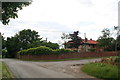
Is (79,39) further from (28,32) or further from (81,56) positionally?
(28,32)

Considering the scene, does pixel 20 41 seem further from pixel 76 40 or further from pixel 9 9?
pixel 9 9

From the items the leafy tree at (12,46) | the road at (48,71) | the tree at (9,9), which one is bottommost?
the road at (48,71)

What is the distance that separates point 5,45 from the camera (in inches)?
2527

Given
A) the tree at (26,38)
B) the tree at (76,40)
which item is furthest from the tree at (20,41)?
the tree at (76,40)

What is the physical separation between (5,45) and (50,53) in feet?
119

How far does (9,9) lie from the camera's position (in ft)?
27.9

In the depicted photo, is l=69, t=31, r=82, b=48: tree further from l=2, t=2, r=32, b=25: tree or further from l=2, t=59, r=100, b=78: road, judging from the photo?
l=2, t=2, r=32, b=25: tree

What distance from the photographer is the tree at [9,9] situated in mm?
7836

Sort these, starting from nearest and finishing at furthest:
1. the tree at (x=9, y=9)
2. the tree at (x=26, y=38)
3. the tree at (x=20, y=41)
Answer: the tree at (x=9, y=9) < the tree at (x=20, y=41) < the tree at (x=26, y=38)

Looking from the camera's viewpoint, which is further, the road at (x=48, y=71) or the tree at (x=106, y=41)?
the tree at (x=106, y=41)

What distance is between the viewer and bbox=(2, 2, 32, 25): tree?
25.7 ft

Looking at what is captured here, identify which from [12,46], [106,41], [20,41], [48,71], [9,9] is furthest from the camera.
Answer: [20,41]

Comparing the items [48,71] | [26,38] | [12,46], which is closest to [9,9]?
[48,71]

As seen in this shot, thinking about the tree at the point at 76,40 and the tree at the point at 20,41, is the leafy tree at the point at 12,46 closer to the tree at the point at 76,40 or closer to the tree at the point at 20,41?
the tree at the point at 20,41
